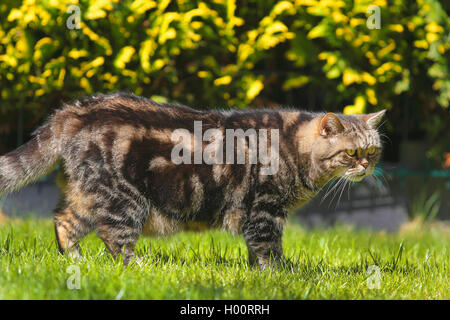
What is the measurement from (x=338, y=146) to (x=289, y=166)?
40 cm

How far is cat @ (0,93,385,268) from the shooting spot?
3764 millimetres

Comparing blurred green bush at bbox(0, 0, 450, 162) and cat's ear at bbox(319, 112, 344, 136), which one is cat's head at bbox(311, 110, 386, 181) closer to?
cat's ear at bbox(319, 112, 344, 136)

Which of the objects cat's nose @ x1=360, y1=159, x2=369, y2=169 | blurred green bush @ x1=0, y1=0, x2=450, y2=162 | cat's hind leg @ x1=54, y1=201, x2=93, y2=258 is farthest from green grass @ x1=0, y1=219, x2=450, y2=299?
blurred green bush @ x1=0, y1=0, x2=450, y2=162

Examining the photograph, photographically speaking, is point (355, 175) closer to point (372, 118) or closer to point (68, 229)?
point (372, 118)

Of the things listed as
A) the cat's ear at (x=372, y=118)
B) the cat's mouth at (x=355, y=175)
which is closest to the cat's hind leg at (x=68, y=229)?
the cat's mouth at (x=355, y=175)

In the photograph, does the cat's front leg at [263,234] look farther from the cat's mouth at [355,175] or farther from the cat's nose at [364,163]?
the cat's nose at [364,163]

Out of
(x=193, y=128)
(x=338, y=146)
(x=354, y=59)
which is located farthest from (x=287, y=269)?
(x=354, y=59)

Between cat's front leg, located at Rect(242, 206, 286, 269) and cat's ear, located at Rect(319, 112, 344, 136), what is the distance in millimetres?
727

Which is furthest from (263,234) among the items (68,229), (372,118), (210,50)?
(210,50)

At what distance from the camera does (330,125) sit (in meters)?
3.97

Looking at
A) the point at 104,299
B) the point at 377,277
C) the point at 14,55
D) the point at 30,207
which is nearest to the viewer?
the point at 104,299

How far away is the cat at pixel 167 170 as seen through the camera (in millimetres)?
3764

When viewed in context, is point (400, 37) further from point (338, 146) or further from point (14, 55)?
point (14, 55)

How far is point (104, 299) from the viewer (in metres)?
2.92
